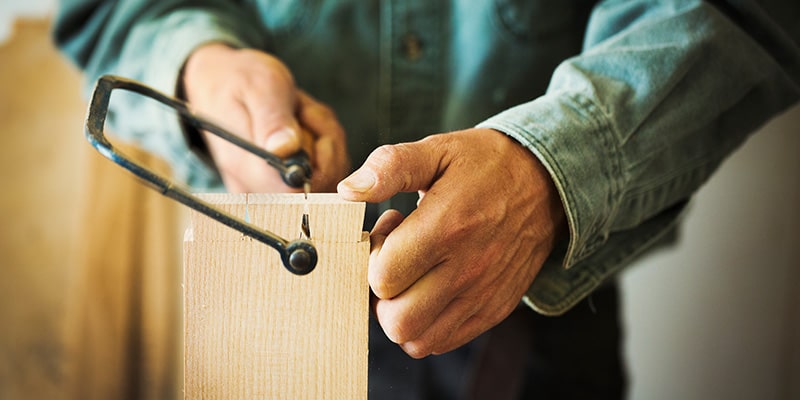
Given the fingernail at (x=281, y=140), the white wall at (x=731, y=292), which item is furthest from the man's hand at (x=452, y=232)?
the white wall at (x=731, y=292)

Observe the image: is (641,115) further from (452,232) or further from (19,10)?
(19,10)

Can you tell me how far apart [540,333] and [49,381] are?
86 centimetres

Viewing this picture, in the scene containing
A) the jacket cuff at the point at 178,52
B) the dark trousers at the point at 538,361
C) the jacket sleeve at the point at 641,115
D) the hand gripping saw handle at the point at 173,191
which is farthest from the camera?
the dark trousers at the point at 538,361

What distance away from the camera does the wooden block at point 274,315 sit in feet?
1.05

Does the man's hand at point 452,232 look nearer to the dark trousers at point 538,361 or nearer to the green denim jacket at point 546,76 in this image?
the green denim jacket at point 546,76

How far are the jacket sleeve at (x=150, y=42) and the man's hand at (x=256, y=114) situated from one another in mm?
20

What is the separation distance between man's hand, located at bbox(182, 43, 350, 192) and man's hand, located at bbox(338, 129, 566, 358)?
0.30 feet

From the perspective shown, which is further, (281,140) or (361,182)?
(281,140)

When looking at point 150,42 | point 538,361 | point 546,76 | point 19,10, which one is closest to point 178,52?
point 150,42

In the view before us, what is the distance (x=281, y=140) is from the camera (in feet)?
1.42

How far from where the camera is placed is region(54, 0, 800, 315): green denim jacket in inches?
15.7

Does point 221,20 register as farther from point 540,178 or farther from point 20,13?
point 20,13

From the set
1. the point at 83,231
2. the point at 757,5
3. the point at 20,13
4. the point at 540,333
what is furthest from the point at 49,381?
the point at 757,5

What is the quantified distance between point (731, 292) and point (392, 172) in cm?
76
